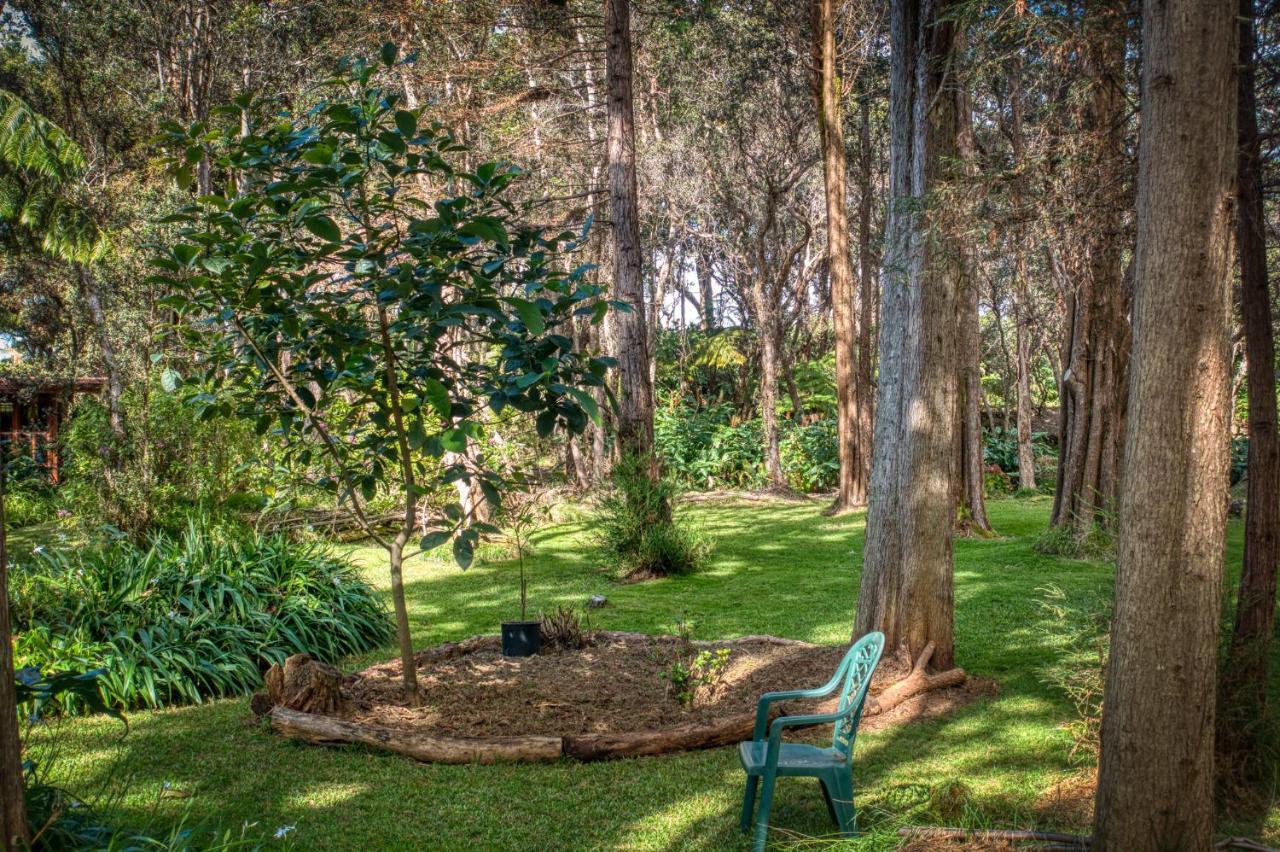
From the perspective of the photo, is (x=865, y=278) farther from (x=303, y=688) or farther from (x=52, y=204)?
(x=303, y=688)

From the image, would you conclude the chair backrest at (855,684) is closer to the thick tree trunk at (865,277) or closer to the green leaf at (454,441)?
the green leaf at (454,441)

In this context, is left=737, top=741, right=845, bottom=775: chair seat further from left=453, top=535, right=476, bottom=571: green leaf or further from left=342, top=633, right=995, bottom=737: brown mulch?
left=453, top=535, right=476, bottom=571: green leaf

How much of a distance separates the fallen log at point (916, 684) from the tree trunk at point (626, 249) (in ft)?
18.0

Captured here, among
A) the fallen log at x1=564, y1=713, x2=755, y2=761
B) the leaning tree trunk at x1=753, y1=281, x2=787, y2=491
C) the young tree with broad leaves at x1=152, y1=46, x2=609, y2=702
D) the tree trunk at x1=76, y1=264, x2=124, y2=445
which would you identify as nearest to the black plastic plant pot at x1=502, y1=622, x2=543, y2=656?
the fallen log at x1=564, y1=713, x2=755, y2=761

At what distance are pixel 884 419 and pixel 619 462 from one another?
5.22 m

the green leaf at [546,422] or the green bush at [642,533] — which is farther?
the green bush at [642,533]

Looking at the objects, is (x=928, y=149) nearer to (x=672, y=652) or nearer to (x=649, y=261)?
(x=672, y=652)

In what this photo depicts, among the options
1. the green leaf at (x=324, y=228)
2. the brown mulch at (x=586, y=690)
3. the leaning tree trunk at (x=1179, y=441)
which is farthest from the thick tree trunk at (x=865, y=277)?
the green leaf at (x=324, y=228)

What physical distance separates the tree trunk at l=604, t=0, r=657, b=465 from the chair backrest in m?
7.11

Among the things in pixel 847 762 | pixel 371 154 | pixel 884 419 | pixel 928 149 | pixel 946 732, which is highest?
pixel 928 149

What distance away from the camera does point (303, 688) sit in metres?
5.41

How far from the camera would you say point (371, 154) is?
13.8 ft

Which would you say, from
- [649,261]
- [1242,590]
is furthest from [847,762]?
[649,261]

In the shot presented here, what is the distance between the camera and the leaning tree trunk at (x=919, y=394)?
603 centimetres
